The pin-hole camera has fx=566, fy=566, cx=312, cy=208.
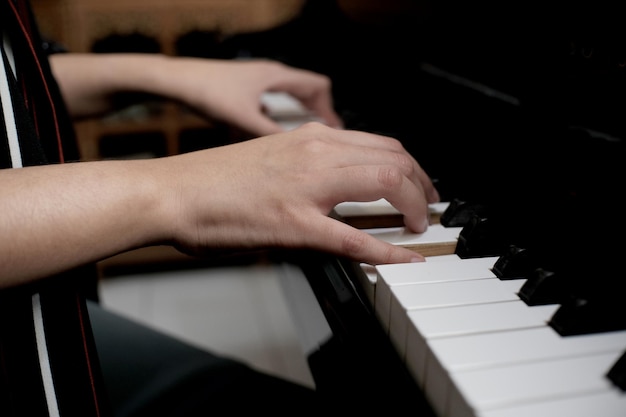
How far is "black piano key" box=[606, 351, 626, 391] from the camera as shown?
1.17 ft

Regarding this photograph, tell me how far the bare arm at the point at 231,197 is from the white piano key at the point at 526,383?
16 centimetres

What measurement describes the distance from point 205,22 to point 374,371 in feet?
5.64

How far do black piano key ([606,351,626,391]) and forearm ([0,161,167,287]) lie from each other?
15.3 inches

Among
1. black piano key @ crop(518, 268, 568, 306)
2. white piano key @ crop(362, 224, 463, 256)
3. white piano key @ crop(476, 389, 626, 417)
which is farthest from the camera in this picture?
white piano key @ crop(362, 224, 463, 256)

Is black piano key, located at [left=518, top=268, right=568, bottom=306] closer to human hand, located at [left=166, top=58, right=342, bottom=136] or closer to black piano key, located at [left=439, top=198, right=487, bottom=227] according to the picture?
black piano key, located at [left=439, top=198, right=487, bottom=227]

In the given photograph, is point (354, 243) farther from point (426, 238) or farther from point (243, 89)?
point (243, 89)

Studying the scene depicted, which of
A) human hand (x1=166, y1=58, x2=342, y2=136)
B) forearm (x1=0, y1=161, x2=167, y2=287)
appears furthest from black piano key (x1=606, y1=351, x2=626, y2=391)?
human hand (x1=166, y1=58, x2=342, y2=136)

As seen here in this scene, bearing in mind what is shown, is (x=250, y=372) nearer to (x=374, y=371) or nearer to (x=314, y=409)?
(x=314, y=409)

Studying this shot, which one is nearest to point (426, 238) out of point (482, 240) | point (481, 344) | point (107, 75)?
point (482, 240)

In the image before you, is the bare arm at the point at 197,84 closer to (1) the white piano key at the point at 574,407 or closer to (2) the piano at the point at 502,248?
(2) the piano at the point at 502,248

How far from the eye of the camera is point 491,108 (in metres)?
0.86

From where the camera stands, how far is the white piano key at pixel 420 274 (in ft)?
1.60

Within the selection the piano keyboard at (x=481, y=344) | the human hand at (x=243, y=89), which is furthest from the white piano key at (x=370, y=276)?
the human hand at (x=243, y=89)

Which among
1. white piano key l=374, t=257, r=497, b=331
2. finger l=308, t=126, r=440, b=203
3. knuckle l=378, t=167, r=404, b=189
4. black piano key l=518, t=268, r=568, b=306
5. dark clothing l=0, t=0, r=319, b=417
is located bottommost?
dark clothing l=0, t=0, r=319, b=417
